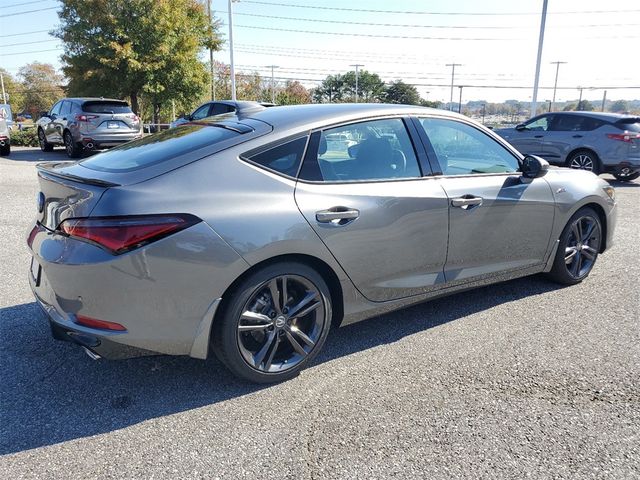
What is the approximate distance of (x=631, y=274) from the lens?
5.06 metres

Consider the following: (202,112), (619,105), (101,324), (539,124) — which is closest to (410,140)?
(101,324)

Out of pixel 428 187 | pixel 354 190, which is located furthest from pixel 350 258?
pixel 428 187

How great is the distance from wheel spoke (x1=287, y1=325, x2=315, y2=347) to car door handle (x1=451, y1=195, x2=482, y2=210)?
54.5 inches

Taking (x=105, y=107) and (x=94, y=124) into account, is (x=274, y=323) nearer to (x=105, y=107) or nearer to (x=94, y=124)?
(x=94, y=124)

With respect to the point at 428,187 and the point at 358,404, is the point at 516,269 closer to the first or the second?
the point at 428,187

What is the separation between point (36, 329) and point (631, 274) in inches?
210

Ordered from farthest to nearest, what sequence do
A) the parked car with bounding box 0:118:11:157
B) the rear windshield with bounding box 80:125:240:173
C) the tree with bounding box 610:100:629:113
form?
the tree with bounding box 610:100:629:113
the parked car with bounding box 0:118:11:157
the rear windshield with bounding box 80:125:240:173

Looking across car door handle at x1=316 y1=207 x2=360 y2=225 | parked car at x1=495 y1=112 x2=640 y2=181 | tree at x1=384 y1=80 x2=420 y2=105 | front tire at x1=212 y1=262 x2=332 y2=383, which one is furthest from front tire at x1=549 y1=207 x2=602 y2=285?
tree at x1=384 y1=80 x2=420 y2=105

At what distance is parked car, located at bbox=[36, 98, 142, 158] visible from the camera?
46.3ft

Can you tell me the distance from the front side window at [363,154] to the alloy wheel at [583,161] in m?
9.70

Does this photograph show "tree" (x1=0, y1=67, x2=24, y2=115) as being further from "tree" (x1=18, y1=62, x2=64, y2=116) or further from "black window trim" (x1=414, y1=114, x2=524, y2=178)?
"black window trim" (x1=414, y1=114, x2=524, y2=178)

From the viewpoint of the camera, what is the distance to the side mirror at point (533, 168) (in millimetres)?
4031

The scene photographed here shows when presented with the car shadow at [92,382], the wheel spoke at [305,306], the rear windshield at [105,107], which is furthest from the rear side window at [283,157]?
the rear windshield at [105,107]

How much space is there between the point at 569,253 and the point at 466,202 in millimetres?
1601
